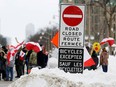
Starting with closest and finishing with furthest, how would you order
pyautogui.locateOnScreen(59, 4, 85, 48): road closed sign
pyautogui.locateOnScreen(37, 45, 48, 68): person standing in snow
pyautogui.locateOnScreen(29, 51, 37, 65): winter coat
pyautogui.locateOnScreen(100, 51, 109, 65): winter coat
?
pyautogui.locateOnScreen(59, 4, 85, 48): road closed sign, pyautogui.locateOnScreen(37, 45, 48, 68): person standing in snow, pyautogui.locateOnScreen(29, 51, 37, 65): winter coat, pyautogui.locateOnScreen(100, 51, 109, 65): winter coat

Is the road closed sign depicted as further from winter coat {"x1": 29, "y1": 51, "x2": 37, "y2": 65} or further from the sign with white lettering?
winter coat {"x1": 29, "y1": 51, "x2": 37, "y2": 65}

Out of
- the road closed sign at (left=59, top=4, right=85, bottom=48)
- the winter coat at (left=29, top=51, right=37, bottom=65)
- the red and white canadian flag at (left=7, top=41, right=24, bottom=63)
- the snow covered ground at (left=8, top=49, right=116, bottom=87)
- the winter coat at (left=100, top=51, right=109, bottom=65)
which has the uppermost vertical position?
the road closed sign at (left=59, top=4, right=85, bottom=48)

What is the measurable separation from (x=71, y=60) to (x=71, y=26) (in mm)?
784

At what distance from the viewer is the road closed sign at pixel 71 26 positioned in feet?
40.9

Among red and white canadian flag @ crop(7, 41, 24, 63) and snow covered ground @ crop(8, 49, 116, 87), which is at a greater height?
snow covered ground @ crop(8, 49, 116, 87)

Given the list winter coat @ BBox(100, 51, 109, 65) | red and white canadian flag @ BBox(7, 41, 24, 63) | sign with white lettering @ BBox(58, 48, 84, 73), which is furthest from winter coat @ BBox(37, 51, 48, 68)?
sign with white lettering @ BBox(58, 48, 84, 73)

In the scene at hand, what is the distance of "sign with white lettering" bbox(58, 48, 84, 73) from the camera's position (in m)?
12.5

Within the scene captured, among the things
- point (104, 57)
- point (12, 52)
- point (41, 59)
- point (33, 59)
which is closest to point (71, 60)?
point (41, 59)

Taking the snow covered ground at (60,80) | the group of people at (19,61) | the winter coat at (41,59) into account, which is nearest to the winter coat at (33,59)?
the group of people at (19,61)

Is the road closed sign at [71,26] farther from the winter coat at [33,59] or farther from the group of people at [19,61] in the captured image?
the winter coat at [33,59]

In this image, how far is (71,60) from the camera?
1248 centimetres

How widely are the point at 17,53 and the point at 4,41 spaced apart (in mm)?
143545

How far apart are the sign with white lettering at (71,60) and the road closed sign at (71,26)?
0.15m

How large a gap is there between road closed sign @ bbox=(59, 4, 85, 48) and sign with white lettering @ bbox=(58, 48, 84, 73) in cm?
15
